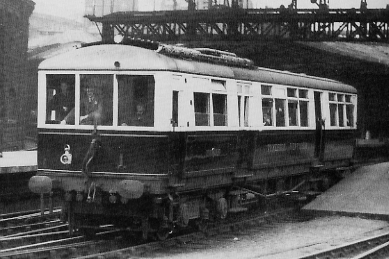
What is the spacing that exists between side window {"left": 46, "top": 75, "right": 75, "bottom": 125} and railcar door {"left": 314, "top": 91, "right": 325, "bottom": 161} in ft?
23.6

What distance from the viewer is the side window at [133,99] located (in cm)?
1077

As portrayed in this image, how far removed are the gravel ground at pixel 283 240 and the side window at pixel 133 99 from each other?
212 cm

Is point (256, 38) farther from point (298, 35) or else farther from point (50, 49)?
point (50, 49)

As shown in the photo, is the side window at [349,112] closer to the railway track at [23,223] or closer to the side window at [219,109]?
the side window at [219,109]

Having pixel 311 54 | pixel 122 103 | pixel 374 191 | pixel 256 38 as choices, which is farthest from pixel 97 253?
pixel 311 54

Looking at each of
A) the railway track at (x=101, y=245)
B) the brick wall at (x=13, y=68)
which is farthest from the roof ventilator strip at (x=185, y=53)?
the brick wall at (x=13, y=68)

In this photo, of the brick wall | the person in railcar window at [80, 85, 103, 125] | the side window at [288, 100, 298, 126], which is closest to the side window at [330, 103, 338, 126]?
the side window at [288, 100, 298, 126]

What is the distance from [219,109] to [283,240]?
2671mm

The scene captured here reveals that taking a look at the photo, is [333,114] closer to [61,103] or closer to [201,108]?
[201,108]

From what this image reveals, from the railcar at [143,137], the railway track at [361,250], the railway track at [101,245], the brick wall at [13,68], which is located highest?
the brick wall at [13,68]

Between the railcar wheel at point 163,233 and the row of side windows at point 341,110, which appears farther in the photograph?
the row of side windows at point 341,110

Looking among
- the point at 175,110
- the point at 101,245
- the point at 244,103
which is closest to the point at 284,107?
the point at 244,103

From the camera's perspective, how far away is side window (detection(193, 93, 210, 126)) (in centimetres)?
1148

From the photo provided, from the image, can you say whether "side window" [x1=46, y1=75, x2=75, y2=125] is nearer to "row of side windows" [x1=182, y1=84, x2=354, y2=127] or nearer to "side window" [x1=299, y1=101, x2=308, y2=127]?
"row of side windows" [x1=182, y1=84, x2=354, y2=127]
